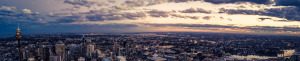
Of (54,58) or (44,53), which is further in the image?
(44,53)

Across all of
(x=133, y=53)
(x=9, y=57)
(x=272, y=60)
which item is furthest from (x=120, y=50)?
(x=272, y=60)

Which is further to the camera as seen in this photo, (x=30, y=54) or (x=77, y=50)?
(x=77, y=50)

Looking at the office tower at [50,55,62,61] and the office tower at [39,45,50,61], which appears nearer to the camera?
the office tower at [50,55,62,61]

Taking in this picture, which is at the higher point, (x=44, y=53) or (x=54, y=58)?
(x=44, y=53)

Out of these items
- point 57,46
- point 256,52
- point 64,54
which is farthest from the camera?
point 256,52

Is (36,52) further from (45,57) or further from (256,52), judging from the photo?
(256,52)

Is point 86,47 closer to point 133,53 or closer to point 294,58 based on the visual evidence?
point 133,53

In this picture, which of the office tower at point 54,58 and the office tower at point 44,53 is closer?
the office tower at point 54,58

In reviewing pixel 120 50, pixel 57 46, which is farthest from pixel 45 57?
pixel 120 50

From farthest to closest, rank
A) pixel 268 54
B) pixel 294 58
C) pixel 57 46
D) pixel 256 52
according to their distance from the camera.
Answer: pixel 256 52
pixel 268 54
pixel 57 46
pixel 294 58
